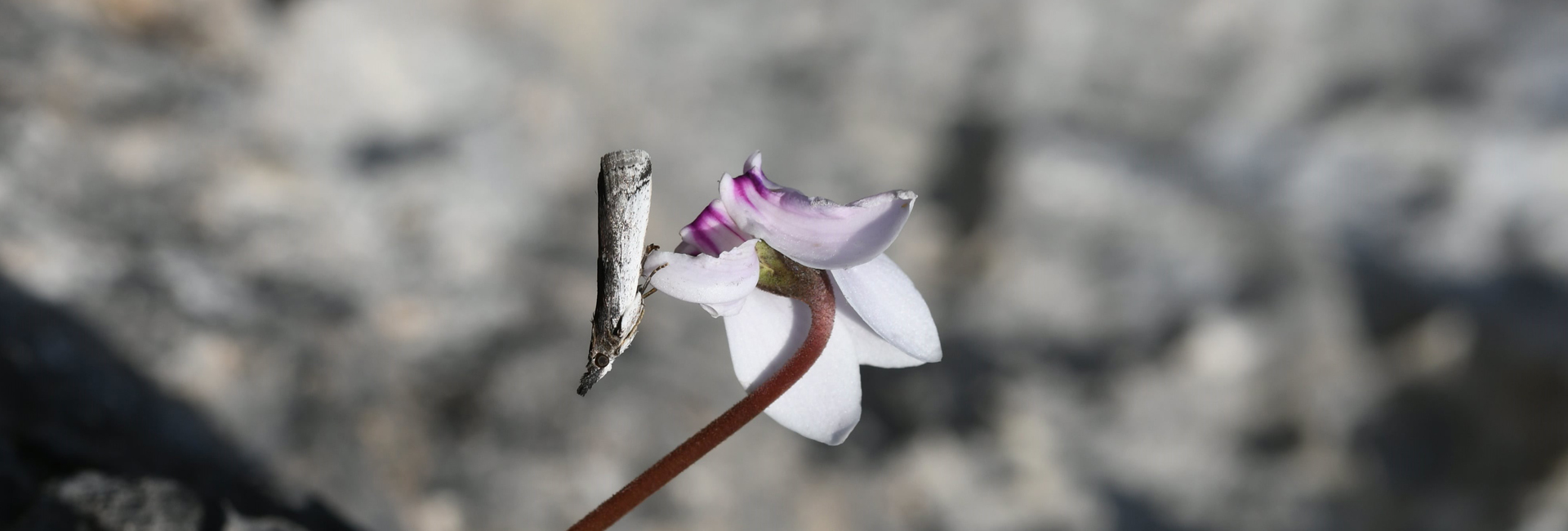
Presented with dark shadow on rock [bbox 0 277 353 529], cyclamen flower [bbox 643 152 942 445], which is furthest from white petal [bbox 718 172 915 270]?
dark shadow on rock [bbox 0 277 353 529]

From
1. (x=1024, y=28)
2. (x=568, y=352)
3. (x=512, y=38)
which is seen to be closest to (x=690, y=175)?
(x=512, y=38)

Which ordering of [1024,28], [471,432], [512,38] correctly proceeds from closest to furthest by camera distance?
[471,432] → [512,38] → [1024,28]

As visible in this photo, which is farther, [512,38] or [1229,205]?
[1229,205]

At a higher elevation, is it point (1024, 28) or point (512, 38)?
point (1024, 28)

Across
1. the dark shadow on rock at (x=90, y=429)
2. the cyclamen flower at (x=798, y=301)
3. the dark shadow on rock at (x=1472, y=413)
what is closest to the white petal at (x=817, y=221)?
the cyclamen flower at (x=798, y=301)

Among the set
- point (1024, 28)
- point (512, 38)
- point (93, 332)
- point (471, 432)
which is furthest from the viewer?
point (1024, 28)

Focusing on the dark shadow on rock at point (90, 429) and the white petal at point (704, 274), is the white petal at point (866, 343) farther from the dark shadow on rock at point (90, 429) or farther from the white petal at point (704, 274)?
the dark shadow on rock at point (90, 429)

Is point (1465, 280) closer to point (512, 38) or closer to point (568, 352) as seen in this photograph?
point (568, 352)
